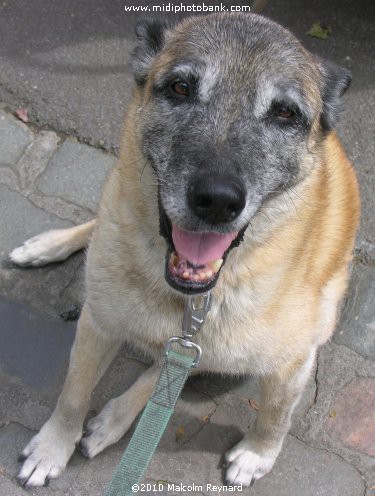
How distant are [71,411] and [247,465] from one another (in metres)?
0.81

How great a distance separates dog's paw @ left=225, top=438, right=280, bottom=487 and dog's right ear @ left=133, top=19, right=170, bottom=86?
1.66 meters

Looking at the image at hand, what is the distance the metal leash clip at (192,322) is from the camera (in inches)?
88.7

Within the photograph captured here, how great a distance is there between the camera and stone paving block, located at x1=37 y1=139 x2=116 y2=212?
3697 millimetres

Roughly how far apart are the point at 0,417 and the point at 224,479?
3.44 feet

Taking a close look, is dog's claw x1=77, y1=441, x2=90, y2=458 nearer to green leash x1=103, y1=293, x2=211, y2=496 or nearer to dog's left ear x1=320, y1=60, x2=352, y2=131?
green leash x1=103, y1=293, x2=211, y2=496

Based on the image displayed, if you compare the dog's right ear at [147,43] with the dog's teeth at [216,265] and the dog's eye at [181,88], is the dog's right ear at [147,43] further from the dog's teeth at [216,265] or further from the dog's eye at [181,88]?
the dog's teeth at [216,265]

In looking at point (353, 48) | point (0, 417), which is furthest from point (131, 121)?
point (353, 48)

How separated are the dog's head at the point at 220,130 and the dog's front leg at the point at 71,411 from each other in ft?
2.40

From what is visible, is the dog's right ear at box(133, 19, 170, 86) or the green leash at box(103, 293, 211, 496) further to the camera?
the dog's right ear at box(133, 19, 170, 86)

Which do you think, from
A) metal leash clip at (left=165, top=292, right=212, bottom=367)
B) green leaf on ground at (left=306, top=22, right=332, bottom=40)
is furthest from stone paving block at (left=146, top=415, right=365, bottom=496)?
green leaf on ground at (left=306, top=22, right=332, bottom=40)

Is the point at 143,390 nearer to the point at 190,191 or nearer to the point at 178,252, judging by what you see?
the point at 178,252

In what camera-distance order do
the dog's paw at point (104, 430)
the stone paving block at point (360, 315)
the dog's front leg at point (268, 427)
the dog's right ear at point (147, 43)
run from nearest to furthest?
the dog's right ear at point (147, 43) → the dog's front leg at point (268, 427) → the dog's paw at point (104, 430) → the stone paving block at point (360, 315)

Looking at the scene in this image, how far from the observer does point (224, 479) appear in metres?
2.89

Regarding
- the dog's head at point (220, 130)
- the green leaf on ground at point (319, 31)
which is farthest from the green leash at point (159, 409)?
the green leaf on ground at point (319, 31)
